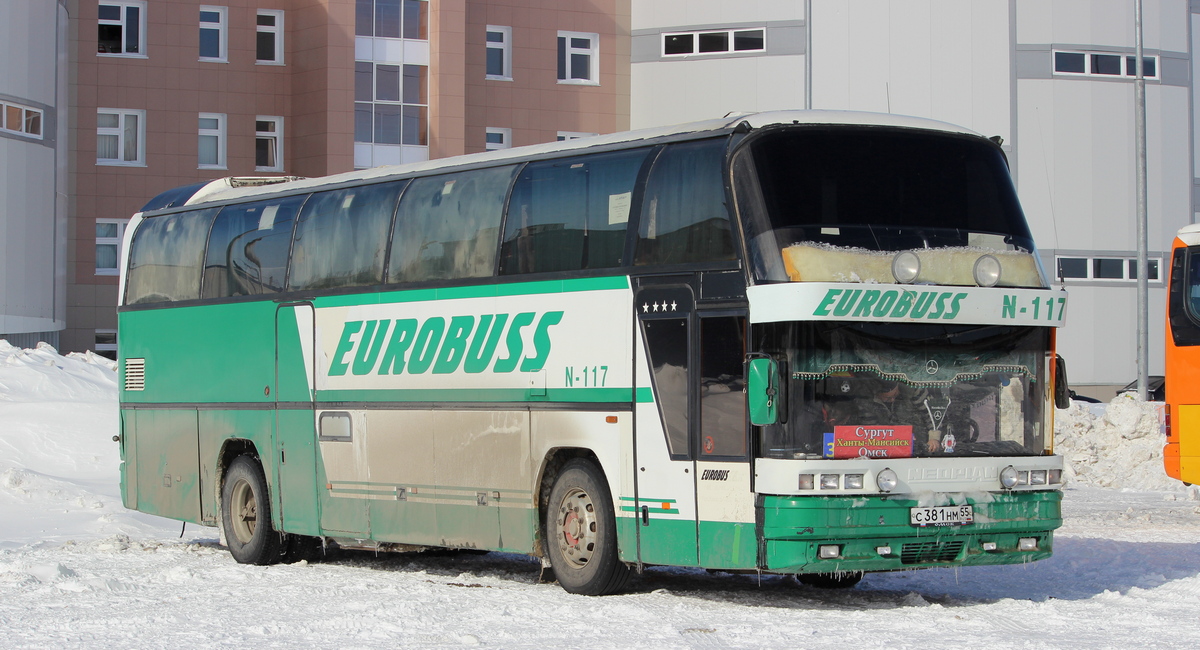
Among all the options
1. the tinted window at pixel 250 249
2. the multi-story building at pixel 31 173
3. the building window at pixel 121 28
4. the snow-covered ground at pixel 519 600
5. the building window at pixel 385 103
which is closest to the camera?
the snow-covered ground at pixel 519 600

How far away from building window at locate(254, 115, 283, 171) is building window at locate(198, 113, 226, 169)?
0.97 meters

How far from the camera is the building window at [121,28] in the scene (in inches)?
1849

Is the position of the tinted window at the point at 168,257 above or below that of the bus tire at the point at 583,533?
above

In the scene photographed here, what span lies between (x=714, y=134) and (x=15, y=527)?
445 inches

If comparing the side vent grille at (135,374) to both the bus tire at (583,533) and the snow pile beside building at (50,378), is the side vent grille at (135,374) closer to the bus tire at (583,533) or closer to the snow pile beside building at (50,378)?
the bus tire at (583,533)

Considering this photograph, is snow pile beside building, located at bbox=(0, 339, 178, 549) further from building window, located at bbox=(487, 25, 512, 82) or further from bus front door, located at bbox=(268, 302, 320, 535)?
building window, located at bbox=(487, 25, 512, 82)

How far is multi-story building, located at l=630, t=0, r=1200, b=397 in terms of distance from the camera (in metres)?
45.6

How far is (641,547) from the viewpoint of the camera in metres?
11.9

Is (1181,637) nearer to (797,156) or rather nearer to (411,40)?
(797,156)

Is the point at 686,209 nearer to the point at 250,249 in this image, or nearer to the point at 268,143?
the point at 250,249

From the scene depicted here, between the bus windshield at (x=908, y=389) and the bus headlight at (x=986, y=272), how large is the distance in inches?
13.1

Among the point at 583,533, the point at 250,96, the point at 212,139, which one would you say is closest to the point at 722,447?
the point at 583,533

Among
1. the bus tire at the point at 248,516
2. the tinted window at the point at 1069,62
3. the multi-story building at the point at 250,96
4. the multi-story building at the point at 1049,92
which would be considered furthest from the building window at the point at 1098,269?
the bus tire at the point at 248,516

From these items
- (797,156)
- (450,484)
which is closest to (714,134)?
(797,156)
